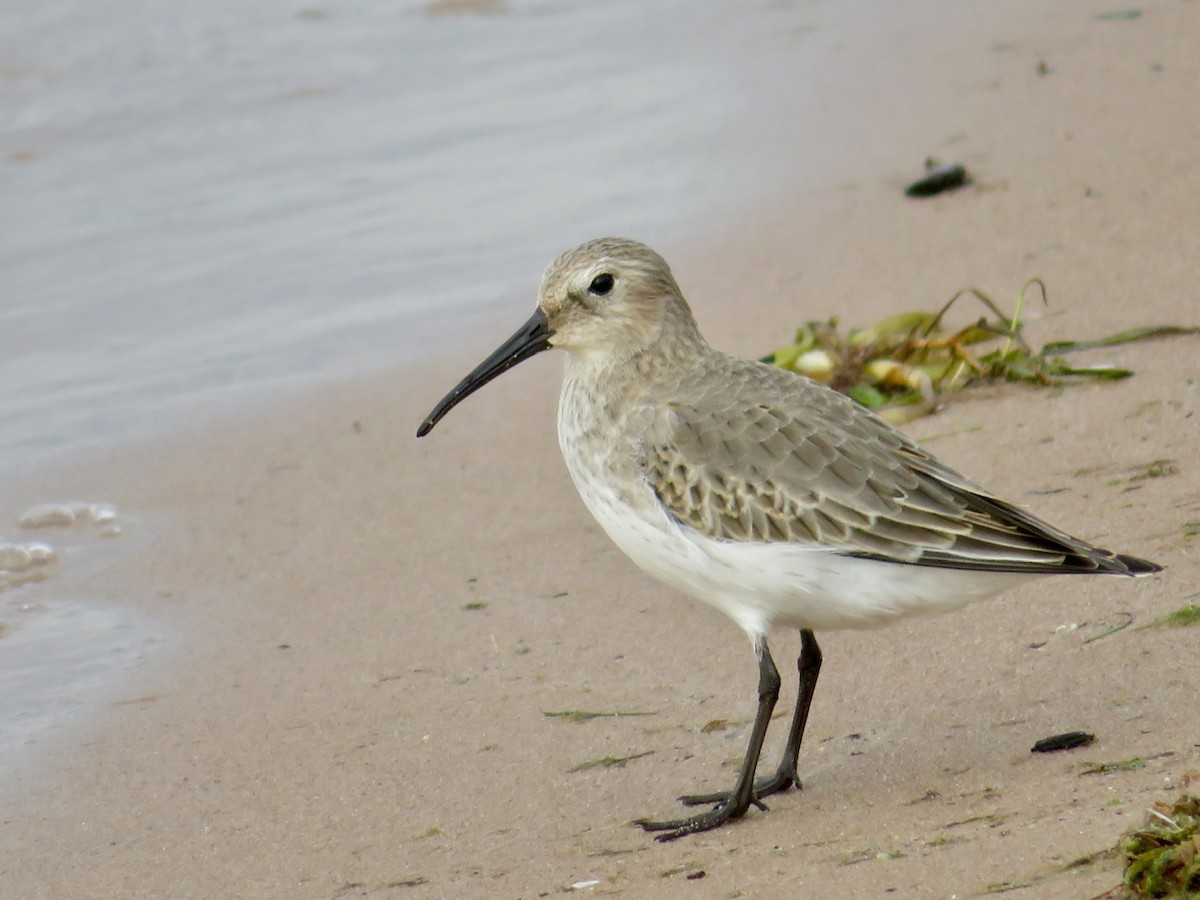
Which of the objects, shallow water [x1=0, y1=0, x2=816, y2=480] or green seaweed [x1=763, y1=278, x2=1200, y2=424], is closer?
green seaweed [x1=763, y1=278, x2=1200, y2=424]

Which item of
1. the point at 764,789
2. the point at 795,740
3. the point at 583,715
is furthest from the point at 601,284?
the point at 764,789

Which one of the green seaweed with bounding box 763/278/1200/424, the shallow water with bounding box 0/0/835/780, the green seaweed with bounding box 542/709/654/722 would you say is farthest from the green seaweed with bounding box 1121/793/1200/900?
the shallow water with bounding box 0/0/835/780

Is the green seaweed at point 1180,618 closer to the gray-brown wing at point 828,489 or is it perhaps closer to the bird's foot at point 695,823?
the gray-brown wing at point 828,489

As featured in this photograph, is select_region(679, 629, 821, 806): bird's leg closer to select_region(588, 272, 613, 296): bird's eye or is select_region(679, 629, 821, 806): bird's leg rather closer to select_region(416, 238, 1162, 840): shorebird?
select_region(416, 238, 1162, 840): shorebird

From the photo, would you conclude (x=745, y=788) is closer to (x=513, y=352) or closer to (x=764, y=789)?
(x=764, y=789)

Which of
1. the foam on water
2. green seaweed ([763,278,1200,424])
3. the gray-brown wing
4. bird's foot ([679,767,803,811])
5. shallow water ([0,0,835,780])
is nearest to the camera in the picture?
the gray-brown wing

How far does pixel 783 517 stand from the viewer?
15.1 feet

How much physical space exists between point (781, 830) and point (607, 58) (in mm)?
8561

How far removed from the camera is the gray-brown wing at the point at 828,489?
4445mm

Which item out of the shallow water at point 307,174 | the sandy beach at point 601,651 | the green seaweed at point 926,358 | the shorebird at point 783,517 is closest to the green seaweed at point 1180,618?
the sandy beach at point 601,651

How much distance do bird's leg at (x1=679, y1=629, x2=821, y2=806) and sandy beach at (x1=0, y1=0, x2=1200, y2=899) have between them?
65mm

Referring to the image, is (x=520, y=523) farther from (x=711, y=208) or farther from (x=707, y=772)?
(x=711, y=208)

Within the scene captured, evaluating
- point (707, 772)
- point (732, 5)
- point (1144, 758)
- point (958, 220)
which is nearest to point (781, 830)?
point (707, 772)

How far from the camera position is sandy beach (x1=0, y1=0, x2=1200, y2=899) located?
4.29 meters
